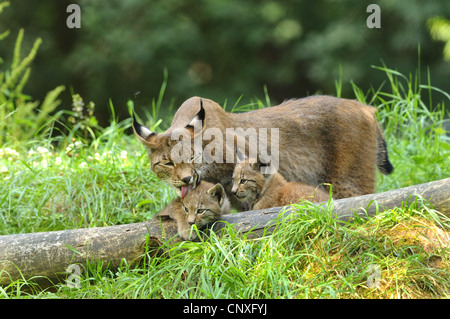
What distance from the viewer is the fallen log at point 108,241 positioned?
378 centimetres

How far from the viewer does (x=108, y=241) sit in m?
3.86

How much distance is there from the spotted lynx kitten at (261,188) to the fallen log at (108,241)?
38cm

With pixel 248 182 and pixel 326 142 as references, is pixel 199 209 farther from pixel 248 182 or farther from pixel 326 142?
pixel 326 142

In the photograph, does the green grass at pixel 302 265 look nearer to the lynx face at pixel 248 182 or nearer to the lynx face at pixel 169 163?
the lynx face at pixel 169 163

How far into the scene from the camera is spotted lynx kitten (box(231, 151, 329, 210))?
14.1 ft

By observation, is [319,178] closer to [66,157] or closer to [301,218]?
[301,218]

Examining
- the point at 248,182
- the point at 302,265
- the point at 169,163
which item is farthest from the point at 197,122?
the point at 302,265

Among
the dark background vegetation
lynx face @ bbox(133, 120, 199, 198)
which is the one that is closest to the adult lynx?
lynx face @ bbox(133, 120, 199, 198)

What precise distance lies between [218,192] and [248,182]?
1.83 ft

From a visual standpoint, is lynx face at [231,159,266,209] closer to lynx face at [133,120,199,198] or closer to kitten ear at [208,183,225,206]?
lynx face at [133,120,199,198]

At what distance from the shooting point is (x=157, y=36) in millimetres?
10992

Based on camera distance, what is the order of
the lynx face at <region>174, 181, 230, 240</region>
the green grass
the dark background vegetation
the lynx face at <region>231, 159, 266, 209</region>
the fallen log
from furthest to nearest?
1. the dark background vegetation
2. the lynx face at <region>231, 159, 266, 209</region>
3. the lynx face at <region>174, 181, 230, 240</region>
4. the fallen log
5. the green grass

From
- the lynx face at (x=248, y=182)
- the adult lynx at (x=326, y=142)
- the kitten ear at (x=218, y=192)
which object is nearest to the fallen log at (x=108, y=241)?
the kitten ear at (x=218, y=192)
